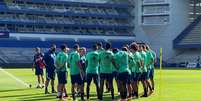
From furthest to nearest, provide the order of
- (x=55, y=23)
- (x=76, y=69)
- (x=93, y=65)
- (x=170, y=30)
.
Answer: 1. (x=170, y=30)
2. (x=55, y=23)
3. (x=76, y=69)
4. (x=93, y=65)

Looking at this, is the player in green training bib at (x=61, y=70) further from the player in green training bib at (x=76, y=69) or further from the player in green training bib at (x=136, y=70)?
the player in green training bib at (x=136, y=70)

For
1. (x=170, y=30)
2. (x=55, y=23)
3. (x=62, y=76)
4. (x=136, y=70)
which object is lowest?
(x=62, y=76)

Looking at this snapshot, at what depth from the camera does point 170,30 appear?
4301 inches

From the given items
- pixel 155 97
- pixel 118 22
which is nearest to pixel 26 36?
pixel 118 22

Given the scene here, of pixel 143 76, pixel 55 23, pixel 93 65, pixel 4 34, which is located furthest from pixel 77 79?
pixel 55 23

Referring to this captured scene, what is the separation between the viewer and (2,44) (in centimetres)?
9812

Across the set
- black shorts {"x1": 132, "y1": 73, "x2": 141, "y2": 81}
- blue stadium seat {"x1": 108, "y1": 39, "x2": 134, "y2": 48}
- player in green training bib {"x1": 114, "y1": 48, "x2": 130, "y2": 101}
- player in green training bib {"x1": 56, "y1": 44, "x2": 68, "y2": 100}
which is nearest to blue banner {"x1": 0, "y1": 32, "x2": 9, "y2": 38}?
blue stadium seat {"x1": 108, "y1": 39, "x2": 134, "y2": 48}

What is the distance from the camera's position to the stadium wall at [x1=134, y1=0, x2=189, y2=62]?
10888 cm

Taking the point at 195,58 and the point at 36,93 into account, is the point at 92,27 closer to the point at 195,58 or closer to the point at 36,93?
the point at 195,58

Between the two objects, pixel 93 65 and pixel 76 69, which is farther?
pixel 76 69

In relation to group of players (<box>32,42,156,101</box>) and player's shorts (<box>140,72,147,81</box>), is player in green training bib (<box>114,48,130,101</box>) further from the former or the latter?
player's shorts (<box>140,72,147,81</box>)

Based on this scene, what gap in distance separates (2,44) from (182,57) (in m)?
33.7

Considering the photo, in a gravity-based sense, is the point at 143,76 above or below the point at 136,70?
below

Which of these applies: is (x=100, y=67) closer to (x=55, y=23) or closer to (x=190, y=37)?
(x=55, y=23)
